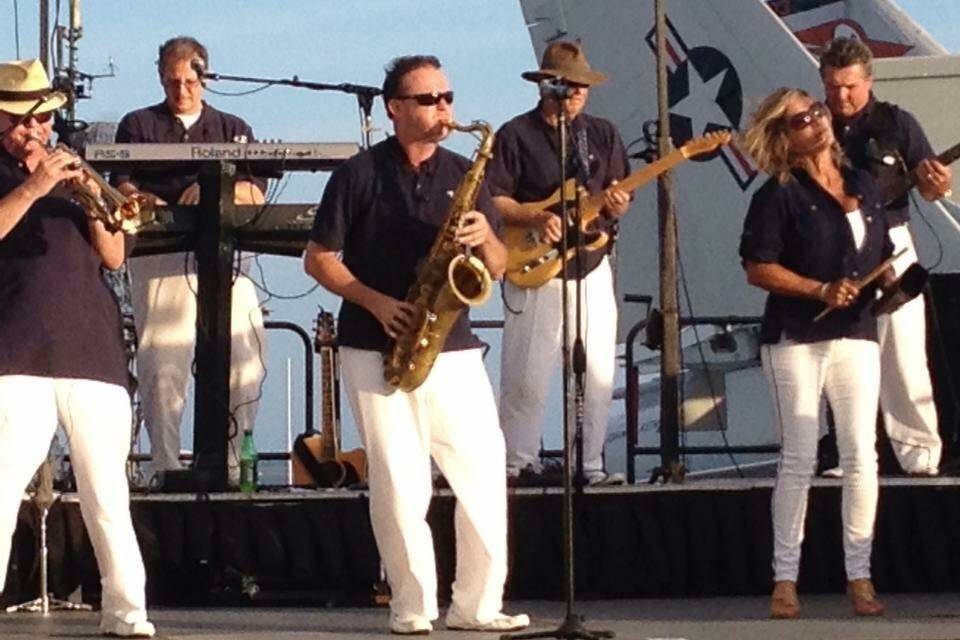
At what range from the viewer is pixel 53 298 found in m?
6.79

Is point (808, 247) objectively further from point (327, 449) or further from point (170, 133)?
point (170, 133)

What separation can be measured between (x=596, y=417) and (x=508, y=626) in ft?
5.72

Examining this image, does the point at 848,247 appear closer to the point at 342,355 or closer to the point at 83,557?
the point at 342,355

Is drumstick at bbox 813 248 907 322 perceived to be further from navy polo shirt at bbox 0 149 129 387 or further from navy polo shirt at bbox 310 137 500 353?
navy polo shirt at bbox 0 149 129 387

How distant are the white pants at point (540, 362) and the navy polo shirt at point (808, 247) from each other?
1.17 meters

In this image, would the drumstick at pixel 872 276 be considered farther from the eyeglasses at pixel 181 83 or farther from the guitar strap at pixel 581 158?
the eyeglasses at pixel 181 83

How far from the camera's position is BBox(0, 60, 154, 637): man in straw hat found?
22.0 feet

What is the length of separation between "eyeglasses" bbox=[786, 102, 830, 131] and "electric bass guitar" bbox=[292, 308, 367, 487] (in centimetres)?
238

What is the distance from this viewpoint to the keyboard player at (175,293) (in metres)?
8.82

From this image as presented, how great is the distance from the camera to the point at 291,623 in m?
7.61

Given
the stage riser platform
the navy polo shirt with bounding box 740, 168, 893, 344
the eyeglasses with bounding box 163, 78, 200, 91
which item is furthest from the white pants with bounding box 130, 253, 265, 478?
the navy polo shirt with bounding box 740, 168, 893, 344

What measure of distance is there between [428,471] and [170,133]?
7.96ft

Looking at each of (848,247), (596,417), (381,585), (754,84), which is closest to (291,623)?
(381,585)

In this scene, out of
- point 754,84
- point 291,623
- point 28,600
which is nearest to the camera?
point 291,623
